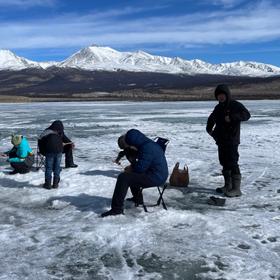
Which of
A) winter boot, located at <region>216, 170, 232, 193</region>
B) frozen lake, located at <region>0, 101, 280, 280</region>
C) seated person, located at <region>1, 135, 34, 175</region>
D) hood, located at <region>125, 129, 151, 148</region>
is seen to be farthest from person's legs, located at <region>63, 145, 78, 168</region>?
hood, located at <region>125, 129, 151, 148</region>

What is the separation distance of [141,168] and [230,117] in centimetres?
201

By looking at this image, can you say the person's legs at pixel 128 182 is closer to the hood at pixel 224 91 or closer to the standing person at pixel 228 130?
the standing person at pixel 228 130

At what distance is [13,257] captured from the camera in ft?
16.9

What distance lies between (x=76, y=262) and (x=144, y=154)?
184cm

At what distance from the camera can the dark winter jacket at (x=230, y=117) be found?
24.2ft

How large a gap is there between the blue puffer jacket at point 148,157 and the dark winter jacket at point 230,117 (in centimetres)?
163

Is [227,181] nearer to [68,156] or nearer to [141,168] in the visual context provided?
[141,168]

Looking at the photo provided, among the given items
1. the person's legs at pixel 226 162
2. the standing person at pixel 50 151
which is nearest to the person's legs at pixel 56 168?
the standing person at pixel 50 151

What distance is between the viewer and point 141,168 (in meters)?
6.30

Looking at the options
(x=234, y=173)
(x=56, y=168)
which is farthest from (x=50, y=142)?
(x=234, y=173)

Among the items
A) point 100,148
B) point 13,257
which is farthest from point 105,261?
point 100,148

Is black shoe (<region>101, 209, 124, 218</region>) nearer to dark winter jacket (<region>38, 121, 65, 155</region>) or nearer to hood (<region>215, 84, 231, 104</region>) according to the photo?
dark winter jacket (<region>38, 121, 65, 155</region>)

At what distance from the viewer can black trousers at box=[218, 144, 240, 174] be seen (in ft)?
25.0

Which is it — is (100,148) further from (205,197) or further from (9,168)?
(205,197)
